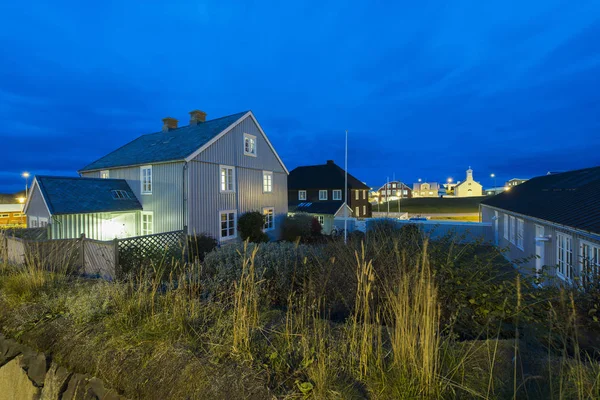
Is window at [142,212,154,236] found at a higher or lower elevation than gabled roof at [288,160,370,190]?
lower

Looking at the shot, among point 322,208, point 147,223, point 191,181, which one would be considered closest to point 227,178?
point 191,181

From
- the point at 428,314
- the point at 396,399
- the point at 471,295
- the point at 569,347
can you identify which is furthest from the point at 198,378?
the point at 569,347

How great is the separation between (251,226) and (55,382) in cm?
1308

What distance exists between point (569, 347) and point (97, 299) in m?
5.06

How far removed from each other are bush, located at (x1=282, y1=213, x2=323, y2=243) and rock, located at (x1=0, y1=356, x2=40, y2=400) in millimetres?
14627

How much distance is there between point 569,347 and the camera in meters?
2.66

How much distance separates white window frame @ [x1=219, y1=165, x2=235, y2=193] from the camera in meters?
15.1

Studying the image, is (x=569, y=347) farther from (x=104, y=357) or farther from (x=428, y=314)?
(x=104, y=357)

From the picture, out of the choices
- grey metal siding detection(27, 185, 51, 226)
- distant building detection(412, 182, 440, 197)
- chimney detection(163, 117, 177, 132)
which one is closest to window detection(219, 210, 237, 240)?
grey metal siding detection(27, 185, 51, 226)

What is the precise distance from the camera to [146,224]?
15.1 m

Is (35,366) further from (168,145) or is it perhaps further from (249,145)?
(249,145)

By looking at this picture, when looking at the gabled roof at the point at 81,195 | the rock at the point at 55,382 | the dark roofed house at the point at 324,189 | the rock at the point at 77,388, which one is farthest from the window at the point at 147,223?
the dark roofed house at the point at 324,189

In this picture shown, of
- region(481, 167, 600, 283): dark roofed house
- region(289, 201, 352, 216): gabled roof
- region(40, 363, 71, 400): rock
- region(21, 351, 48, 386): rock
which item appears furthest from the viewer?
region(289, 201, 352, 216): gabled roof

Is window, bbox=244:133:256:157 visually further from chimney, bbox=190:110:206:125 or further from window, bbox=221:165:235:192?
chimney, bbox=190:110:206:125
